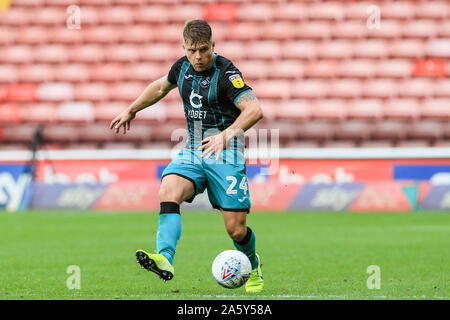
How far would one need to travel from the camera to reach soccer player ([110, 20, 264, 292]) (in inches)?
257

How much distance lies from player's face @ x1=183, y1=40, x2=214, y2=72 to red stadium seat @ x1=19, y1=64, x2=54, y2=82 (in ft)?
52.2

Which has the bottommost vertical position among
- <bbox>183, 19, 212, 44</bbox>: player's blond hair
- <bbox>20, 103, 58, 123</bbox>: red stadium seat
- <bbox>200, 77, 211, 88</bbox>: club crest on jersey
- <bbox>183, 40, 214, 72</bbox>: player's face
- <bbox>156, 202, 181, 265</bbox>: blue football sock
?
<bbox>20, 103, 58, 123</bbox>: red stadium seat

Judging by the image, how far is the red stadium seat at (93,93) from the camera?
2148 centimetres

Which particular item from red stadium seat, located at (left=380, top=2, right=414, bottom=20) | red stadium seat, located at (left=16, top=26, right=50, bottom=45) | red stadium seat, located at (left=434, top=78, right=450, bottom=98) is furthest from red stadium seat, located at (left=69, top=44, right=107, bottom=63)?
red stadium seat, located at (left=434, top=78, right=450, bottom=98)

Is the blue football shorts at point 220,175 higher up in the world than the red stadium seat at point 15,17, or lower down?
lower down

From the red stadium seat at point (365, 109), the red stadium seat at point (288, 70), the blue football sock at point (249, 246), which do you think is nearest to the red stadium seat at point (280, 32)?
the red stadium seat at point (288, 70)

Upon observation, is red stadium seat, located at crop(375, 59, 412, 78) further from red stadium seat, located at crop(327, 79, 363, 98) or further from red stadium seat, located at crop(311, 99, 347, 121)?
red stadium seat, located at crop(311, 99, 347, 121)

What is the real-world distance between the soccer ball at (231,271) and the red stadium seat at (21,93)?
16.1 m

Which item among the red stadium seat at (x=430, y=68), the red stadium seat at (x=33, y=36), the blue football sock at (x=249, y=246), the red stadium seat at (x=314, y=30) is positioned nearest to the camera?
the blue football sock at (x=249, y=246)

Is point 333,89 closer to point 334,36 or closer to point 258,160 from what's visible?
point 334,36

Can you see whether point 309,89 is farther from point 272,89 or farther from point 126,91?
point 126,91

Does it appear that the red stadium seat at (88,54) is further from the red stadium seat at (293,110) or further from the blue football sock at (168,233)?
the blue football sock at (168,233)

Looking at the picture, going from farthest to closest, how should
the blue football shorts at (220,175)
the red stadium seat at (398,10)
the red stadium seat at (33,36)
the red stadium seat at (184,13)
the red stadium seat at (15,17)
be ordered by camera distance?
the red stadium seat at (15,17)
the red stadium seat at (33,36)
the red stadium seat at (184,13)
the red stadium seat at (398,10)
the blue football shorts at (220,175)
